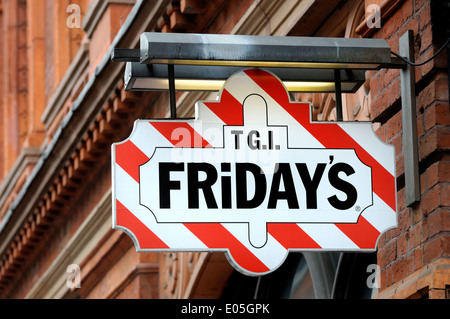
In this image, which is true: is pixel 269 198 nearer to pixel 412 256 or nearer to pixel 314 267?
pixel 412 256

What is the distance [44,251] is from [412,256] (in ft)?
44.7

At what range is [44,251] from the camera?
19.7 m

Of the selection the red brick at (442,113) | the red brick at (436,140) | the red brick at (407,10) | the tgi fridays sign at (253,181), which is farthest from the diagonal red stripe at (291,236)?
the red brick at (407,10)

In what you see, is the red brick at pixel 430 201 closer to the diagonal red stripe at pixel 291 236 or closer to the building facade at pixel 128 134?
the building facade at pixel 128 134

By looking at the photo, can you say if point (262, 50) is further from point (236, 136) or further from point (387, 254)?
point (387, 254)

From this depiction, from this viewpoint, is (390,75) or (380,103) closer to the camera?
(390,75)

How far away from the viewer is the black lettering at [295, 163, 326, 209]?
615 centimetres

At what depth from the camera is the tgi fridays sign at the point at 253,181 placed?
237 inches

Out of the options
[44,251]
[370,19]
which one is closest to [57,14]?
[44,251]

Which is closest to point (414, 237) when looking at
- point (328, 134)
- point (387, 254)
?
point (387, 254)

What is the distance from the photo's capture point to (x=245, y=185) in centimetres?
611

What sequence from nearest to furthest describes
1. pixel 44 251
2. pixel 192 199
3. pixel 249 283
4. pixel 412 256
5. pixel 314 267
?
pixel 192 199, pixel 412 256, pixel 314 267, pixel 249 283, pixel 44 251

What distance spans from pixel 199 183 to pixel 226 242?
1.00ft

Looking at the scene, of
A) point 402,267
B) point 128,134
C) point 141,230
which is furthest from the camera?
point 128,134
